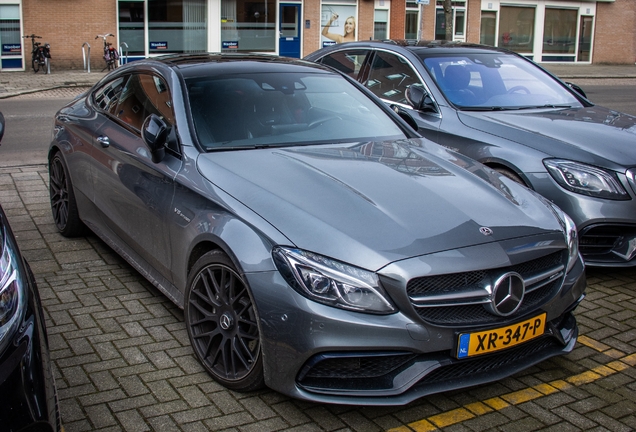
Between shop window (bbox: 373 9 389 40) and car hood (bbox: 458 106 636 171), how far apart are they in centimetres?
2327

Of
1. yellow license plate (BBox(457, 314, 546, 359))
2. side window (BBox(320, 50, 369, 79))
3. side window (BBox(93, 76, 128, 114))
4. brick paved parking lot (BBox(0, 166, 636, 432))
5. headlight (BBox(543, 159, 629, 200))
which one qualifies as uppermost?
side window (BBox(320, 50, 369, 79))

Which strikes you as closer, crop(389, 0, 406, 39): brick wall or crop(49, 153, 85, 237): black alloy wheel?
crop(49, 153, 85, 237): black alloy wheel

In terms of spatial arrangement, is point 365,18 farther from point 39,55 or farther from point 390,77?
point 390,77

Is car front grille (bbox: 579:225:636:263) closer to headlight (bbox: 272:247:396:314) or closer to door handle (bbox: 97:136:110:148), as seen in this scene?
headlight (bbox: 272:247:396:314)

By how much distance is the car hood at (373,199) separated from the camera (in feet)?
11.1

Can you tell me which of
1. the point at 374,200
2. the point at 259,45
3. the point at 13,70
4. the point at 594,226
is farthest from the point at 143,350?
the point at 259,45

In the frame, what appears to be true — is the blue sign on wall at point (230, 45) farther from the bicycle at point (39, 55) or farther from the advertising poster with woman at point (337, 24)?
the bicycle at point (39, 55)

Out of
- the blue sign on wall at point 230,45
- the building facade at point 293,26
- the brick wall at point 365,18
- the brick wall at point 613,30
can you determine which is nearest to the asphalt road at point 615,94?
the building facade at point 293,26

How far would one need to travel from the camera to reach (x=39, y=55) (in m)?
22.8

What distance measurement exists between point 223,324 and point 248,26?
24.2 metres

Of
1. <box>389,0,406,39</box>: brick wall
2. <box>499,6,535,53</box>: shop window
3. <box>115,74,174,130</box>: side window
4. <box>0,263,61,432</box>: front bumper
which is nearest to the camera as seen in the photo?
<box>0,263,61,432</box>: front bumper

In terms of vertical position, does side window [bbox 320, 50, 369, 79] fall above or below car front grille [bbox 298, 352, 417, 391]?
above

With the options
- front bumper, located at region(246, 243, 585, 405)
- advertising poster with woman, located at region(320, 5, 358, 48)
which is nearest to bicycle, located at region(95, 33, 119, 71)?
advertising poster with woman, located at region(320, 5, 358, 48)

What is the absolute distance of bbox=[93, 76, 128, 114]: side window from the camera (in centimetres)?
549
